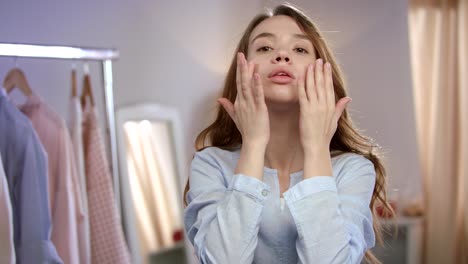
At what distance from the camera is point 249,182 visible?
91cm

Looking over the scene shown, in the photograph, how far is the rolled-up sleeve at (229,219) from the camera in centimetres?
87

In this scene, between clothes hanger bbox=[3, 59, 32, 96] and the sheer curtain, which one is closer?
clothes hanger bbox=[3, 59, 32, 96]

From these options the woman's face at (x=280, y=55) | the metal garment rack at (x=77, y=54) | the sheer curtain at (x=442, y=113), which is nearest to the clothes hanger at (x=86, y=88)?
the metal garment rack at (x=77, y=54)

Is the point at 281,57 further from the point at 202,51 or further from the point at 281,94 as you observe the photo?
the point at 202,51

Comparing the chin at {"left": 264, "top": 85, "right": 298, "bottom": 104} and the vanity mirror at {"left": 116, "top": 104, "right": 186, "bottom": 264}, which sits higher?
the chin at {"left": 264, "top": 85, "right": 298, "bottom": 104}

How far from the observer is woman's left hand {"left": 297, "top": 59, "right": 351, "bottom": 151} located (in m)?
0.94

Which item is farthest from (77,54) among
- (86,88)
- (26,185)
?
(26,185)

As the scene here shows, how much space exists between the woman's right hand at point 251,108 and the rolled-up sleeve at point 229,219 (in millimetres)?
69

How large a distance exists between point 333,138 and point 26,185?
2.54 ft

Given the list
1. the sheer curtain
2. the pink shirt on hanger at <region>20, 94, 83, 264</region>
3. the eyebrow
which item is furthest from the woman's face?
the sheer curtain

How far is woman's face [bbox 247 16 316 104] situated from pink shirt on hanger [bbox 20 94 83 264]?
2.70 feet

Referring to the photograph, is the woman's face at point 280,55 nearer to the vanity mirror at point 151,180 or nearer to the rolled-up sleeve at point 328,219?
the rolled-up sleeve at point 328,219

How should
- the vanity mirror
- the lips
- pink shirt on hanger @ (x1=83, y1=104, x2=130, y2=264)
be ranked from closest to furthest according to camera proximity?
the lips → pink shirt on hanger @ (x1=83, y1=104, x2=130, y2=264) → the vanity mirror

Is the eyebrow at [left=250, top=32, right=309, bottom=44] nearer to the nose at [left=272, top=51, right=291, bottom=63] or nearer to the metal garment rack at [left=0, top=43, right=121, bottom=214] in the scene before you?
the nose at [left=272, top=51, right=291, bottom=63]
